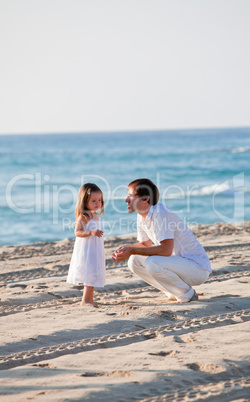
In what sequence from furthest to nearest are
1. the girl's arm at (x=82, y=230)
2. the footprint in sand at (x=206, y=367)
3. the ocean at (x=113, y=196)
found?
the ocean at (x=113, y=196) → the girl's arm at (x=82, y=230) → the footprint in sand at (x=206, y=367)

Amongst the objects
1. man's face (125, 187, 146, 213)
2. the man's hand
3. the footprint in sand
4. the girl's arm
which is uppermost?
man's face (125, 187, 146, 213)

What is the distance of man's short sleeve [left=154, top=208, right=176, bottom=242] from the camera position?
4.68m

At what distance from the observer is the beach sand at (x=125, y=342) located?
3.01 meters

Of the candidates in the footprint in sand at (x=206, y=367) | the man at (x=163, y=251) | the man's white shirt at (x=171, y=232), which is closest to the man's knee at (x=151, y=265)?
the man at (x=163, y=251)

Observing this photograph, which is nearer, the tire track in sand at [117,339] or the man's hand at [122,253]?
the tire track in sand at [117,339]

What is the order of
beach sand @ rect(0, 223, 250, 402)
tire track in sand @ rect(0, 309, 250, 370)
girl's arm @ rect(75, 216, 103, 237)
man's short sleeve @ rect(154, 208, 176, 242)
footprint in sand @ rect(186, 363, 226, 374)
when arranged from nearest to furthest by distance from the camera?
beach sand @ rect(0, 223, 250, 402), footprint in sand @ rect(186, 363, 226, 374), tire track in sand @ rect(0, 309, 250, 370), man's short sleeve @ rect(154, 208, 176, 242), girl's arm @ rect(75, 216, 103, 237)

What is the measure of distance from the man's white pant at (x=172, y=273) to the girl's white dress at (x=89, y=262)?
1.05 feet

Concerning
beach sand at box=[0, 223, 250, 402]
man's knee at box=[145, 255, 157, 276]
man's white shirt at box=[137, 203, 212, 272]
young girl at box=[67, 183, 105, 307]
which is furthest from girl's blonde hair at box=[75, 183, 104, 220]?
beach sand at box=[0, 223, 250, 402]

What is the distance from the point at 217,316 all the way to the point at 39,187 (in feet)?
62.4

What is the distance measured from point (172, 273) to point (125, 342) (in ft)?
3.55

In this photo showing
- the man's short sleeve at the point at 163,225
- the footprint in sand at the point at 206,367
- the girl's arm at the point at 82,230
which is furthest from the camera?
the girl's arm at the point at 82,230

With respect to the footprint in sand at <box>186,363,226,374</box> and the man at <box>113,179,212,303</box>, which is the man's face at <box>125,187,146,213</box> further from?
the footprint in sand at <box>186,363,226,374</box>

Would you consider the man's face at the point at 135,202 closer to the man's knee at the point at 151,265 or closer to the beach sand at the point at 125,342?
the man's knee at the point at 151,265

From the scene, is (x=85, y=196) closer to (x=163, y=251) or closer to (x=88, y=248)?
(x=88, y=248)
